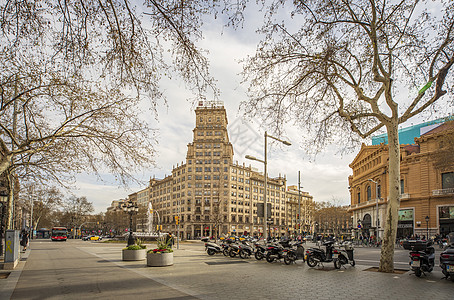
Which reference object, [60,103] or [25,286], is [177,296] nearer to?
[25,286]

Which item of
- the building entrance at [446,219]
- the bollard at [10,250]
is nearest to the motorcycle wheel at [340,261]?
the bollard at [10,250]

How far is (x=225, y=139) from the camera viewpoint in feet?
351

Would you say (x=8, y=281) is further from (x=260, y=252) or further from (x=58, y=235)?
(x=58, y=235)

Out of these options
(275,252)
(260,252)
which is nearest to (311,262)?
(275,252)

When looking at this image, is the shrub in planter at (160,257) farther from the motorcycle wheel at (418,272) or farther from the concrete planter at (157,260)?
the motorcycle wheel at (418,272)

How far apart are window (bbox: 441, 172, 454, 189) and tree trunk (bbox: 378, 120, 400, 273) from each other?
146 ft

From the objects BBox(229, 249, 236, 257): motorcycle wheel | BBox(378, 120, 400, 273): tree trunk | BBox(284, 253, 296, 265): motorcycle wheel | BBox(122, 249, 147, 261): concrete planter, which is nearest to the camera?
BBox(378, 120, 400, 273): tree trunk

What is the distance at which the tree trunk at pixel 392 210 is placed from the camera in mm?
12914

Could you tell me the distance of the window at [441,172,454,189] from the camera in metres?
49.4

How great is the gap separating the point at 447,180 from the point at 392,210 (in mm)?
45780

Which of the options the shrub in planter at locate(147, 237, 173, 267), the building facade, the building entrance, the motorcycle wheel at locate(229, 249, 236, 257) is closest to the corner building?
the building facade

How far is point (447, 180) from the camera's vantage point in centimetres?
5000

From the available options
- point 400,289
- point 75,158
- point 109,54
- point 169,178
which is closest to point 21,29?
point 109,54

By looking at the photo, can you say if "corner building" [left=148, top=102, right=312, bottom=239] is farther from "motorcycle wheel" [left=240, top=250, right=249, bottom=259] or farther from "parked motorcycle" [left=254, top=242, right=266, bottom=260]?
"parked motorcycle" [left=254, top=242, right=266, bottom=260]
